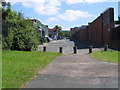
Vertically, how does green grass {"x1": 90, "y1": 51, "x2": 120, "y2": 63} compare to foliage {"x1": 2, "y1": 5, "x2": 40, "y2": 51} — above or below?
below

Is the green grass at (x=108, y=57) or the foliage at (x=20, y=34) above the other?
the foliage at (x=20, y=34)

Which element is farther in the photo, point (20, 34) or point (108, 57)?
point (20, 34)

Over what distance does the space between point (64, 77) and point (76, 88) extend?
1.92 meters

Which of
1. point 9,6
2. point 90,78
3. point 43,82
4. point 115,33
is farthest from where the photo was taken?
point 9,6

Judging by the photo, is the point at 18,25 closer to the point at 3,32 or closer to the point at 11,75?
the point at 3,32

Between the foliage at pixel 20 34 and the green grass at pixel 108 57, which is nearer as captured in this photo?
the green grass at pixel 108 57

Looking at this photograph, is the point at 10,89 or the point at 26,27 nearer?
the point at 10,89

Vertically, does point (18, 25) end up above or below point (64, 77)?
above

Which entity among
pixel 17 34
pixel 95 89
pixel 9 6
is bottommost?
pixel 95 89

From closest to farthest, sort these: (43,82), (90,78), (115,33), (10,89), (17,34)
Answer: (10,89), (43,82), (90,78), (17,34), (115,33)

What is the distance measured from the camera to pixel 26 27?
2356 centimetres

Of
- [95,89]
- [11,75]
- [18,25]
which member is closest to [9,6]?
[18,25]

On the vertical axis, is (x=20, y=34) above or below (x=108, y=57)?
above

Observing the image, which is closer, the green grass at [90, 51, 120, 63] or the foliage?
the green grass at [90, 51, 120, 63]
